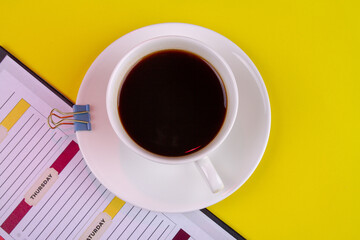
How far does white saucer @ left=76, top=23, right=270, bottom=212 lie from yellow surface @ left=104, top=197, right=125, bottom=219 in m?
0.11

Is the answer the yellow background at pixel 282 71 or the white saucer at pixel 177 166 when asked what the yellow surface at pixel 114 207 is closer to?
the white saucer at pixel 177 166

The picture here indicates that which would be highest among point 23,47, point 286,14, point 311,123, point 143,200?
point 286,14

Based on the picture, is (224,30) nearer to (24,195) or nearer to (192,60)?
(192,60)

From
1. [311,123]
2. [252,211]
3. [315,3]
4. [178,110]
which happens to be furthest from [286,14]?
[252,211]

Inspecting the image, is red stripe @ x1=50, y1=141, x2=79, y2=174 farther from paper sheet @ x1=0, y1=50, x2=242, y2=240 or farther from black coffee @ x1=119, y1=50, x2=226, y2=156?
black coffee @ x1=119, y1=50, x2=226, y2=156

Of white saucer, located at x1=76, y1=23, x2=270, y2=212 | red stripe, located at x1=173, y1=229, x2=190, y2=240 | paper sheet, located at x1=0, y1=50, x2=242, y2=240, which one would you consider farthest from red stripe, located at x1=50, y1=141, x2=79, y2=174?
red stripe, located at x1=173, y1=229, x2=190, y2=240

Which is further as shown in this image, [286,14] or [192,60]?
[286,14]

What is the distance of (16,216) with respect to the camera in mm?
831

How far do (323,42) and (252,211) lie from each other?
48 cm

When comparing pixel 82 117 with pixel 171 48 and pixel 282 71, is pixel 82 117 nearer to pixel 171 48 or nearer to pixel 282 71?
pixel 171 48

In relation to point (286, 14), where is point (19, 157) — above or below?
below

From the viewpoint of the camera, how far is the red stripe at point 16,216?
83 centimetres

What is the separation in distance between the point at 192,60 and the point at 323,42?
0.40 metres

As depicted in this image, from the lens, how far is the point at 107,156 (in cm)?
75
